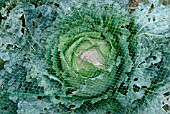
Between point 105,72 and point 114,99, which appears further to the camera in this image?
point 114,99

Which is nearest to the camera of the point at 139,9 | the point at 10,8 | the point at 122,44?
the point at 122,44

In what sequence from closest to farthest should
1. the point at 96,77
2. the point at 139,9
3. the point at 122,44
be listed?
the point at 96,77
the point at 122,44
the point at 139,9

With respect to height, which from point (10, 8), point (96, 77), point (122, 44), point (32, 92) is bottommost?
point (32, 92)

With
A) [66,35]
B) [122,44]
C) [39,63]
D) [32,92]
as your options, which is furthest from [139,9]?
[32,92]

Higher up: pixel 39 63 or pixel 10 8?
pixel 10 8

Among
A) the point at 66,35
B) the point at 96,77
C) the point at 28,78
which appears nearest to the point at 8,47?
the point at 28,78

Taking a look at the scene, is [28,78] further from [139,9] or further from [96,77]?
[139,9]
